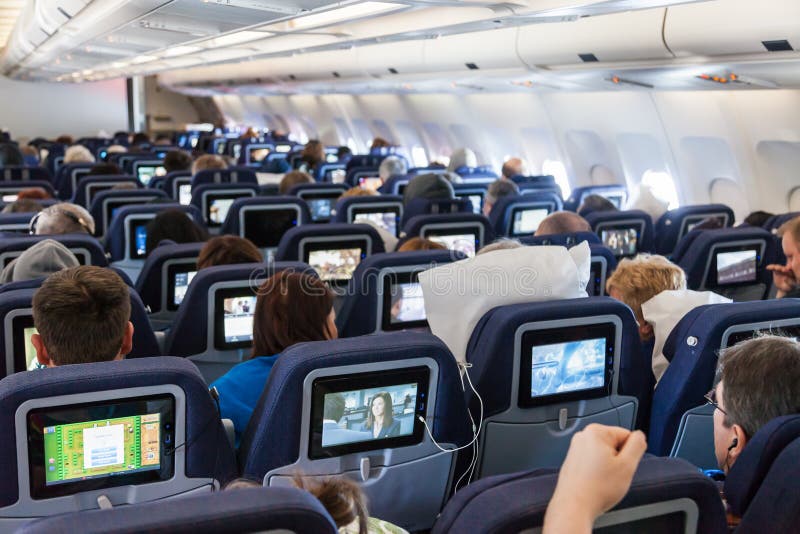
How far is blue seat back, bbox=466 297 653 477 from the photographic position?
10.7 feet

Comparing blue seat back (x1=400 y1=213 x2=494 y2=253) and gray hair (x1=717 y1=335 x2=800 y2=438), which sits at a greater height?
gray hair (x1=717 y1=335 x2=800 y2=438)

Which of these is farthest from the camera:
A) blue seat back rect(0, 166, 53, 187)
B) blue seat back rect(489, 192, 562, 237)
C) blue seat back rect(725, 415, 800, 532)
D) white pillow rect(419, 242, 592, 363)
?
blue seat back rect(0, 166, 53, 187)

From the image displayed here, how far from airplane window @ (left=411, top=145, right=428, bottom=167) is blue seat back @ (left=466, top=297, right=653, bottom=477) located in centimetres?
1581

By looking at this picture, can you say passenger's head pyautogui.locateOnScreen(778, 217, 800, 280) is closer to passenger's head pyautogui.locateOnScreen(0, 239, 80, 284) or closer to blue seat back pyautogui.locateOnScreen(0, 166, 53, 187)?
passenger's head pyautogui.locateOnScreen(0, 239, 80, 284)

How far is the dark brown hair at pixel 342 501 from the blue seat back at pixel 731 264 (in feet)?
14.5

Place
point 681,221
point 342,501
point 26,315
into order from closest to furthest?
1. point 342,501
2. point 26,315
3. point 681,221

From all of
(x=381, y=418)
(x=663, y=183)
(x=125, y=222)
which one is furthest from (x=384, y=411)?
(x=663, y=183)

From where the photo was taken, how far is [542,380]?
3.40 metres

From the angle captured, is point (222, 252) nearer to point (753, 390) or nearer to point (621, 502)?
point (753, 390)

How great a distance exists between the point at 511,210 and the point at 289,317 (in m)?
5.07

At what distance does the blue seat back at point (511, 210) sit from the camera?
8.30m

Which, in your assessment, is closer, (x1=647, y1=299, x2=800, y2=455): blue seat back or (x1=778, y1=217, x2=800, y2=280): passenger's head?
(x1=647, y1=299, x2=800, y2=455): blue seat back

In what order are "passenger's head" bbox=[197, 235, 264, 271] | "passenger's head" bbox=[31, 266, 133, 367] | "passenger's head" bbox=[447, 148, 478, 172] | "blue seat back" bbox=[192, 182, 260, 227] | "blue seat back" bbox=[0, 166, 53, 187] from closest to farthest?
"passenger's head" bbox=[31, 266, 133, 367]
"passenger's head" bbox=[197, 235, 264, 271]
"blue seat back" bbox=[192, 182, 260, 227]
"blue seat back" bbox=[0, 166, 53, 187]
"passenger's head" bbox=[447, 148, 478, 172]

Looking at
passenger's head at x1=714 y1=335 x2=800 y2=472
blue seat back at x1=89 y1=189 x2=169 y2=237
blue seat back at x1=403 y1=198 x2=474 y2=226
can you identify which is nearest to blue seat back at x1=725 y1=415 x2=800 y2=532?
passenger's head at x1=714 y1=335 x2=800 y2=472
